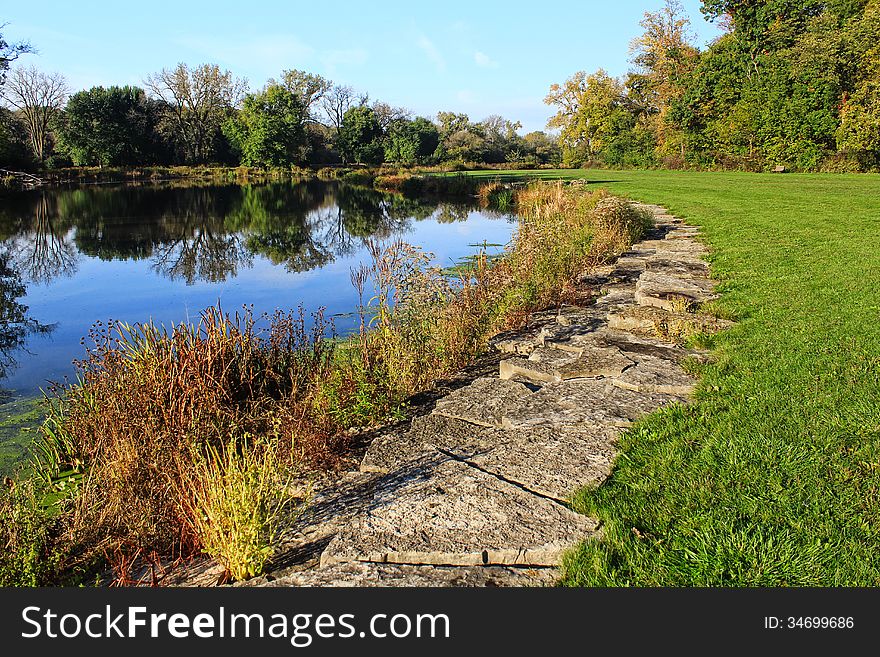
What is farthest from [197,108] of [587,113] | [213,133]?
[587,113]

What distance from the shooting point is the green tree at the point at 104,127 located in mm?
46188

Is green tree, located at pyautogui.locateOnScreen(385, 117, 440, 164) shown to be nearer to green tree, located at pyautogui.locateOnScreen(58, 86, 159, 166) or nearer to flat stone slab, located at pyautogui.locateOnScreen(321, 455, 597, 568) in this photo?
green tree, located at pyautogui.locateOnScreen(58, 86, 159, 166)

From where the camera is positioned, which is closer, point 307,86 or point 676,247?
point 676,247

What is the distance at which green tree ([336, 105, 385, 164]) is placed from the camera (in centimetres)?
5531

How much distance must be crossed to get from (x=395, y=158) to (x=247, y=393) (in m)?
51.5

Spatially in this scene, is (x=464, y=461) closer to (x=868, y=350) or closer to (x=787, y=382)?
(x=787, y=382)

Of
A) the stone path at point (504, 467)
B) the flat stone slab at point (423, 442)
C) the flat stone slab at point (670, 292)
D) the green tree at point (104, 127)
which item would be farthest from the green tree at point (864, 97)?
the green tree at point (104, 127)

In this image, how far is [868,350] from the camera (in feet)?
13.6

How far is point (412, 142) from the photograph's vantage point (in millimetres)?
52625

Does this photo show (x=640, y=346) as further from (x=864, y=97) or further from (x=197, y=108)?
(x=197, y=108)

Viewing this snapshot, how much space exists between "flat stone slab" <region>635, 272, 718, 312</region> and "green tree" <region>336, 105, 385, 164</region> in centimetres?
5146

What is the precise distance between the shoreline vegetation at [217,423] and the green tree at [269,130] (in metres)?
47.6

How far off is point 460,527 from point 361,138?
57.0 metres

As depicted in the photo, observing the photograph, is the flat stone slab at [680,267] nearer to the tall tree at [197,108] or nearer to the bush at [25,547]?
the bush at [25,547]
